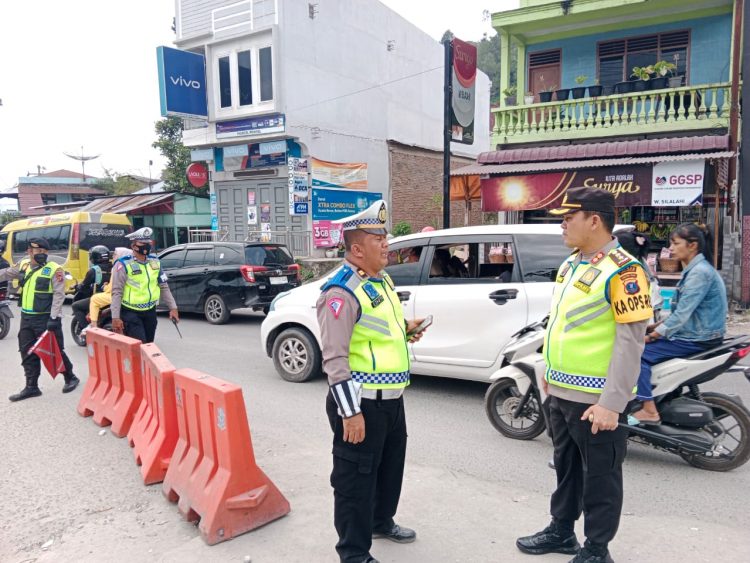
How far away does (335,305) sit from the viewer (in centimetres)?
267

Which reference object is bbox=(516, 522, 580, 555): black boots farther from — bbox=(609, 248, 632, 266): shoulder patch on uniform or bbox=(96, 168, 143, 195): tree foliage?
bbox=(96, 168, 143, 195): tree foliage

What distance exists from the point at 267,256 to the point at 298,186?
21.6 feet

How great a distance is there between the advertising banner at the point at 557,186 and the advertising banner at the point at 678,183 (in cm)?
17

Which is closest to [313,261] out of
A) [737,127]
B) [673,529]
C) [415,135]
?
[415,135]

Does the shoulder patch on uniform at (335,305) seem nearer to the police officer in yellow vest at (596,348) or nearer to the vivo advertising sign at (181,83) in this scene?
the police officer in yellow vest at (596,348)

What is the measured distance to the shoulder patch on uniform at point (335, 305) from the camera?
266 centimetres

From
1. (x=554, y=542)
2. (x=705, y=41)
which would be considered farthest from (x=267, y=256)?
(x=705, y=41)

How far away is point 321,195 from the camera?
730 inches

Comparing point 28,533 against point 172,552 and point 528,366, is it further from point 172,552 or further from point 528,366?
point 528,366

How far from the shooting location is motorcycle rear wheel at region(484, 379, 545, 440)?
15.5ft

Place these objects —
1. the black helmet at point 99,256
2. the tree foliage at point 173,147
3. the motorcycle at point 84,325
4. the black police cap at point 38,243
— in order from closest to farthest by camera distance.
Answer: the black police cap at point 38,243 → the motorcycle at point 84,325 → the black helmet at point 99,256 → the tree foliage at point 173,147

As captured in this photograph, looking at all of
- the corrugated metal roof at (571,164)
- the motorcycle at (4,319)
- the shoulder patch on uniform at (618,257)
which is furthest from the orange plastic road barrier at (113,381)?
the corrugated metal roof at (571,164)

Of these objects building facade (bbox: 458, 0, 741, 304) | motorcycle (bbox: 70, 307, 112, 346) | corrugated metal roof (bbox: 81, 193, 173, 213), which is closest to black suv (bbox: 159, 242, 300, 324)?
motorcycle (bbox: 70, 307, 112, 346)

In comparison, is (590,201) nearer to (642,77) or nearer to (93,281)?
(93,281)
